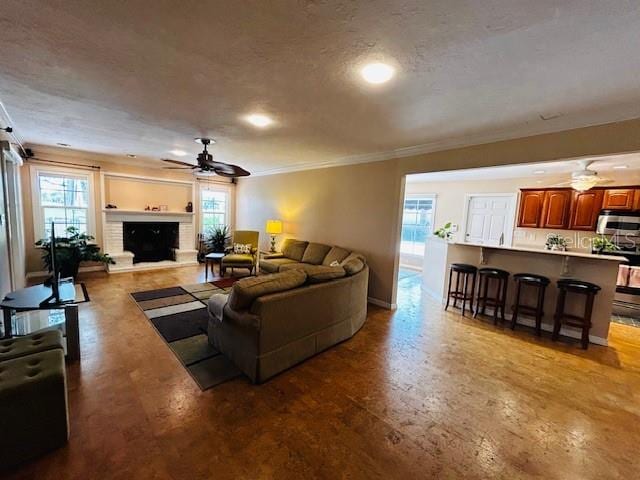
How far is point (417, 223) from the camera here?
7969 millimetres

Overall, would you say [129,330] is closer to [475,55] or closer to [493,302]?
[475,55]

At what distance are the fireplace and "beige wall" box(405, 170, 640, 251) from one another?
6672 mm

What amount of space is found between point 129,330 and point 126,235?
4.06m

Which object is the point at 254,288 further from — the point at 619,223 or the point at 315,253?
the point at 619,223

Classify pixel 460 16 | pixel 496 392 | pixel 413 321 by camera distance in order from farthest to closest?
pixel 413 321, pixel 496 392, pixel 460 16

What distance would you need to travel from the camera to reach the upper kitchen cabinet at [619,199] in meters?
4.81

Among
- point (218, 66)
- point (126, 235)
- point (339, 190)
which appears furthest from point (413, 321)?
point (126, 235)

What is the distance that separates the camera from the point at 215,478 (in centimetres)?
151

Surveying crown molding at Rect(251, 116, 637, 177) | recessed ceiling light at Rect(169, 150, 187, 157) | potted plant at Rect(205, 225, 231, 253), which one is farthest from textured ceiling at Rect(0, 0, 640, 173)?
potted plant at Rect(205, 225, 231, 253)

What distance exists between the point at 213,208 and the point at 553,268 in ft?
24.5

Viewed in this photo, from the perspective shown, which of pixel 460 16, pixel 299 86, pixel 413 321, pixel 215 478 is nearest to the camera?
pixel 460 16

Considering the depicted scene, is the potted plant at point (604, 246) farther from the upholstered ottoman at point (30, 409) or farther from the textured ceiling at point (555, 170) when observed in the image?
the upholstered ottoman at point (30, 409)

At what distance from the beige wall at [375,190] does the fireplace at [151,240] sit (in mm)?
2087

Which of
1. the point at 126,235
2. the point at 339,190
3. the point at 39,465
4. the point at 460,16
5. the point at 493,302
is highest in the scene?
the point at 460,16
